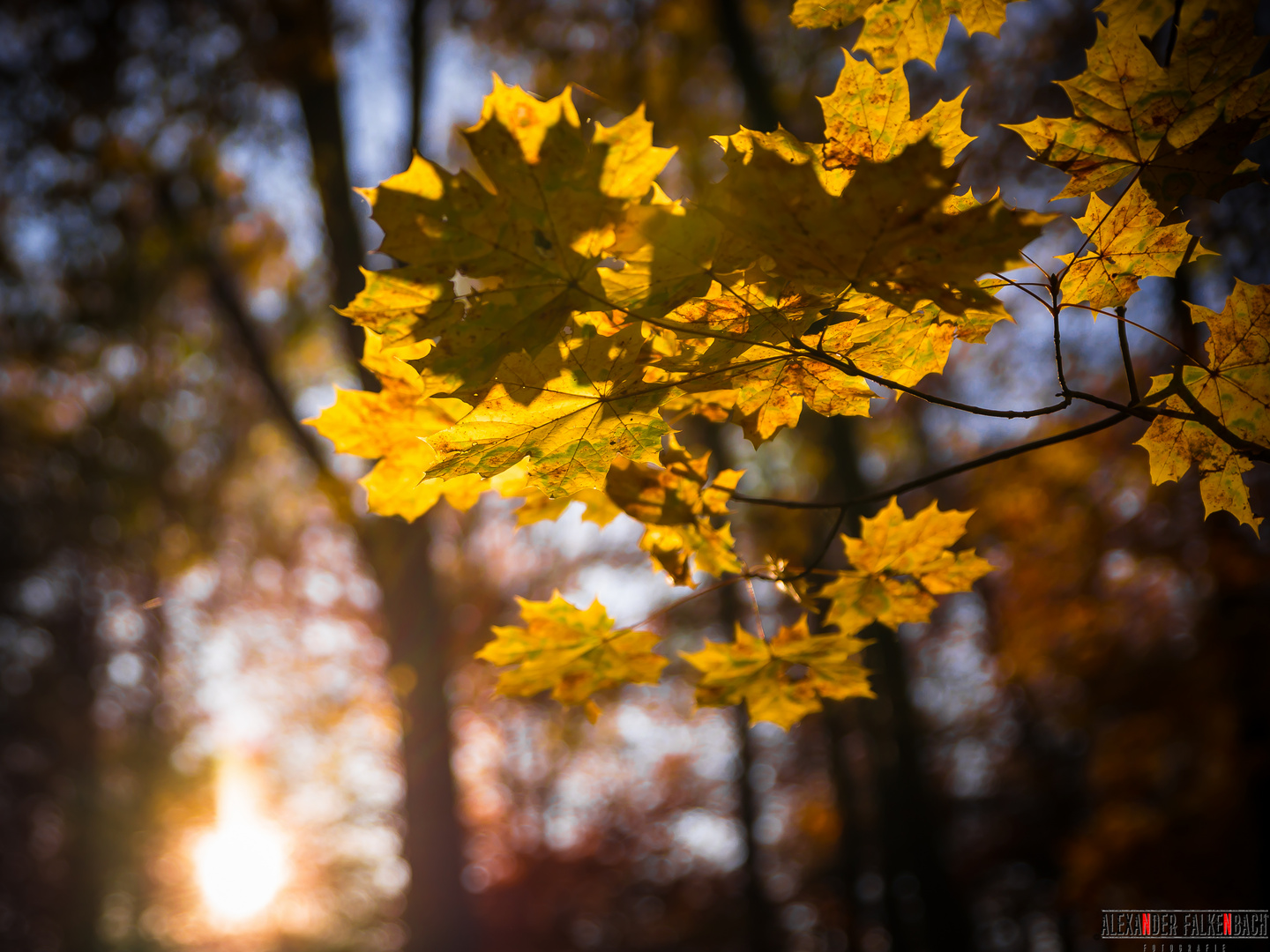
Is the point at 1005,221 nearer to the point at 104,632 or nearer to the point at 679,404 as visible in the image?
the point at 679,404

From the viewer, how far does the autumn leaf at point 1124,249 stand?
2.92 feet

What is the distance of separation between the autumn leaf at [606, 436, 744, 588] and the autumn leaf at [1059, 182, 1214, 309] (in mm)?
575

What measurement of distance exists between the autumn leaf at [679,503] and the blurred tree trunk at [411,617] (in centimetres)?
367

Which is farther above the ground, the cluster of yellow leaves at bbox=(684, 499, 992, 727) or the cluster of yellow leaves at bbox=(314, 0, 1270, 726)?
the cluster of yellow leaves at bbox=(314, 0, 1270, 726)

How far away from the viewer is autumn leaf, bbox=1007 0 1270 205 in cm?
79

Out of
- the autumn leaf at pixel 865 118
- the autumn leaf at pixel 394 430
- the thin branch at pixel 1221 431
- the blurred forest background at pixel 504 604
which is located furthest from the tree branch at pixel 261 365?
the thin branch at pixel 1221 431

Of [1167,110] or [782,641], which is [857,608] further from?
[1167,110]

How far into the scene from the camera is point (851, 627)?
116 centimetres

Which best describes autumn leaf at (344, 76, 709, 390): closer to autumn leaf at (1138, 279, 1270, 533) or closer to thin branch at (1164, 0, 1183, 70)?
thin branch at (1164, 0, 1183, 70)

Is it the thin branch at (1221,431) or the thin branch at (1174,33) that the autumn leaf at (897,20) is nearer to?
the thin branch at (1174,33)

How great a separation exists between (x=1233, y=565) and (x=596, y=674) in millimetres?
4453

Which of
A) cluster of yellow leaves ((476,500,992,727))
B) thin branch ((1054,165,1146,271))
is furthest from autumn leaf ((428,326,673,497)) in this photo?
thin branch ((1054,165,1146,271))

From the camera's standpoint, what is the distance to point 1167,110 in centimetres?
85

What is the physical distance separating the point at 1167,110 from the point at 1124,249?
172mm
